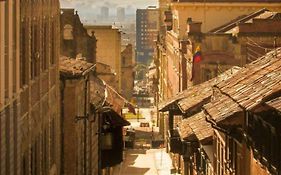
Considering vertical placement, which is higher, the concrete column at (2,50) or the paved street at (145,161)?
the concrete column at (2,50)

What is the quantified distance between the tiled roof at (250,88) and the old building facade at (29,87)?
14.2 ft

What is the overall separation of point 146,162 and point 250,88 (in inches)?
1566

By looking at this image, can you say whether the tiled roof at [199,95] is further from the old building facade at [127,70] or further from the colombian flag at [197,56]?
the old building facade at [127,70]

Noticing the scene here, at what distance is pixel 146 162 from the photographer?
56.3 metres

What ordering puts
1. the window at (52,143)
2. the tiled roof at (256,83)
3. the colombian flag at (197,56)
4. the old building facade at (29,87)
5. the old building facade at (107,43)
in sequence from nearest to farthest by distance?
the tiled roof at (256,83) → the old building facade at (29,87) → the window at (52,143) → the colombian flag at (197,56) → the old building facade at (107,43)

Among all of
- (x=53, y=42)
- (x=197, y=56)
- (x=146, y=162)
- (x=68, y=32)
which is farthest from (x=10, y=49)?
(x=68, y=32)

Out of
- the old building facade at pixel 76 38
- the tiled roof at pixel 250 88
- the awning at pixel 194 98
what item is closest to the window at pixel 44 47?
the tiled roof at pixel 250 88

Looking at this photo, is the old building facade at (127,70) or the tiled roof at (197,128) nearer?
the tiled roof at (197,128)

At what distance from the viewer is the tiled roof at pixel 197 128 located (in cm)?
2662

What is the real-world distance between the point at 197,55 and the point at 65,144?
52.4 ft

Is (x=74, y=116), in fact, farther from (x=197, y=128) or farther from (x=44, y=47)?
(x=44, y=47)

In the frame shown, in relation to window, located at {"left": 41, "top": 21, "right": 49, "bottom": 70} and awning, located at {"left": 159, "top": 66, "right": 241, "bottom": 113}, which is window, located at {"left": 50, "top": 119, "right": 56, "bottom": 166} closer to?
window, located at {"left": 41, "top": 21, "right": 49, "bottom": 70}

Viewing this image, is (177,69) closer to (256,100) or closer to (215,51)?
(215,51)

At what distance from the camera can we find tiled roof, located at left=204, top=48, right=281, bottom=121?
15262mm
